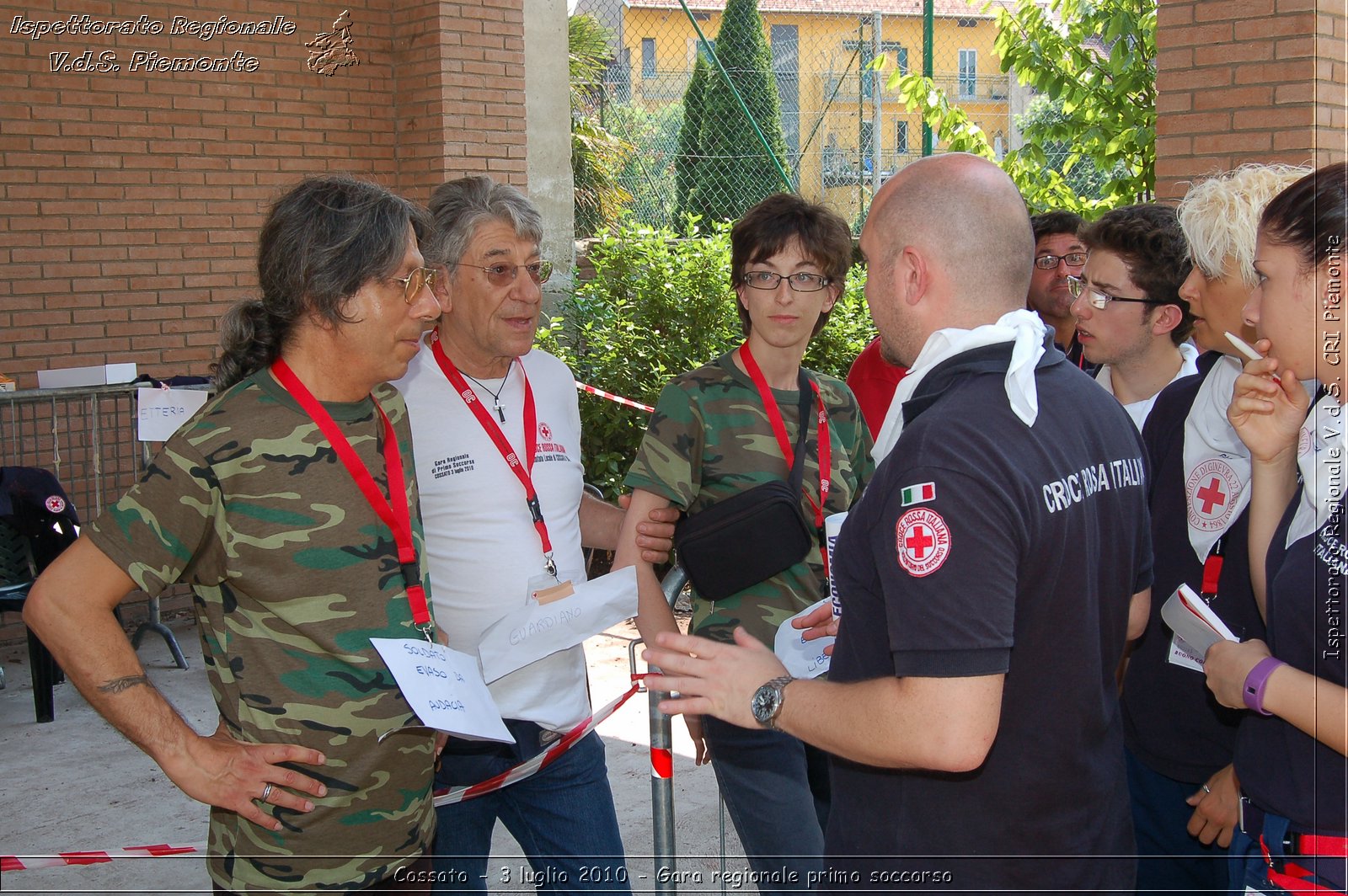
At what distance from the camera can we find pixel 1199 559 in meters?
2.81

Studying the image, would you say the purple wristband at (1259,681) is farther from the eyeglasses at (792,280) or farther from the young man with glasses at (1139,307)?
the eyeglasses at (792,280)

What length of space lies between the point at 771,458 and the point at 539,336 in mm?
5575

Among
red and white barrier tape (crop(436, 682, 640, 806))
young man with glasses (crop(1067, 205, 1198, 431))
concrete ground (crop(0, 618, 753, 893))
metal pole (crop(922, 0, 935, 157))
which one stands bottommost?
concrete ground (crop(0, 618, 753, 893))

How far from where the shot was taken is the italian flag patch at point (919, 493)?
1.80m

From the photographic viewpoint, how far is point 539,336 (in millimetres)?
8508

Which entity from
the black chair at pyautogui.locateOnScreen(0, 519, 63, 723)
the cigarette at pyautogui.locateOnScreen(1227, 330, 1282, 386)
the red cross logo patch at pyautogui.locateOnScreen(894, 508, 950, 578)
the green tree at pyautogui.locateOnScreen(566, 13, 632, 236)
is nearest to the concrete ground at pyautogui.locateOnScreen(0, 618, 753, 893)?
the black chair at pyautogui.locateOnScreen(0, 519, 63, 723)

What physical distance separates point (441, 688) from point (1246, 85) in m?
5.17

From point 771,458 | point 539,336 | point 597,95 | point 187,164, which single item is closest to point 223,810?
point 771,458

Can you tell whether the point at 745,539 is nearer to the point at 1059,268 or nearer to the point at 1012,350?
the point at 1012,350

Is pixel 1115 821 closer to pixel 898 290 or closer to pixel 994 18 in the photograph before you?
pixel 898 290

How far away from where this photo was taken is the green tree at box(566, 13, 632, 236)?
14562 millimetres

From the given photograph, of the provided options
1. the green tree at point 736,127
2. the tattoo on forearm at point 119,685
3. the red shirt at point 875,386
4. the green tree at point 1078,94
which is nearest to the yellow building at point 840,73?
the green tree at point 1078,94

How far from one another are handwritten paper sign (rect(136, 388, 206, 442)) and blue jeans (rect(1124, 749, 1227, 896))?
5.12 m

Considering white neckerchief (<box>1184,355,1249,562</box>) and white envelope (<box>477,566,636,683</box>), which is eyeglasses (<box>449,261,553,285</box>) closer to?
white envelope (<box>477,566,636,683</box>)
